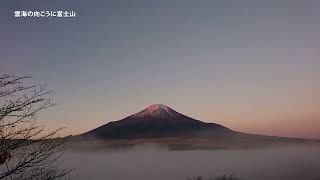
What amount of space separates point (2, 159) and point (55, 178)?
7.14 ft

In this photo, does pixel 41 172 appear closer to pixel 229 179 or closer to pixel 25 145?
pixel 25 145

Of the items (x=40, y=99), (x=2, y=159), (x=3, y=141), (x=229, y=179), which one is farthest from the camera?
(x=229, y=179)

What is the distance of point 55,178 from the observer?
10266 mm

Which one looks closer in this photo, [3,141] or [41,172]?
[3,141]

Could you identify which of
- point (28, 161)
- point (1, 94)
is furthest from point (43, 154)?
point (1, 94)

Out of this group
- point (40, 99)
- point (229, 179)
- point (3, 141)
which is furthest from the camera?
point (229, 179)

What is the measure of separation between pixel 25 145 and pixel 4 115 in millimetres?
859

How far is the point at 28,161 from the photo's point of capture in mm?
9703

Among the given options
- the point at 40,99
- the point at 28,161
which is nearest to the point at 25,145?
the point at 28,161

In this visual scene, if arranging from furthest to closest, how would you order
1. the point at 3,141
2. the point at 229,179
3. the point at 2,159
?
the point at 229,179, the point at 3,141, the point at 2,159

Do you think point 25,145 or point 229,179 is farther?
point 229,179

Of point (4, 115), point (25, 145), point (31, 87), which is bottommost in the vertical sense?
point (25, 145)

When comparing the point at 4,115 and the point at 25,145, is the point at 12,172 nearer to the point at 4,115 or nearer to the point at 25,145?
the point at 25,145

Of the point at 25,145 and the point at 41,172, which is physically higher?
the point at 25,145
